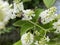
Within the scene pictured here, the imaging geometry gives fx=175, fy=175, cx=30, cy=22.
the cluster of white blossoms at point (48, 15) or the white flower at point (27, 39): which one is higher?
the cluster of white blossoms at point (48, 15)

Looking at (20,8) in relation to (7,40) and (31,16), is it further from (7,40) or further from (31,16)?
(7,40)

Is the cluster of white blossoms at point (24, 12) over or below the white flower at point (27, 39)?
over

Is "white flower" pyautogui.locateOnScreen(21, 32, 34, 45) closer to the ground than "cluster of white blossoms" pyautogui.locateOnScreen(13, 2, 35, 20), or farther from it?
closer to the ground

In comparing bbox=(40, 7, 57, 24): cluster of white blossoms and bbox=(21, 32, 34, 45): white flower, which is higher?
bbox=(40, 7, 57, 24): cluster of white blossoms

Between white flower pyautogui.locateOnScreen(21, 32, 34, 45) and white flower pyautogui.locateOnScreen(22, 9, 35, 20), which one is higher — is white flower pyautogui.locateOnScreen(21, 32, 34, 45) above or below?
below

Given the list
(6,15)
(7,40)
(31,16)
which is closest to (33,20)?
(31,16)

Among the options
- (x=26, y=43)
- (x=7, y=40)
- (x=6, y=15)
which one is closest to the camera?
(x=6, y=15)

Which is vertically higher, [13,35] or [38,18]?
[38,18]

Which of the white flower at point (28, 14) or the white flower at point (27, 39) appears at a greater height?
the white flower at point (28, 14)
